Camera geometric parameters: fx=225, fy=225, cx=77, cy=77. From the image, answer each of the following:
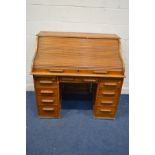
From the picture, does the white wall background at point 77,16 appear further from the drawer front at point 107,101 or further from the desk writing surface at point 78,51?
the drawer front at point 107,101

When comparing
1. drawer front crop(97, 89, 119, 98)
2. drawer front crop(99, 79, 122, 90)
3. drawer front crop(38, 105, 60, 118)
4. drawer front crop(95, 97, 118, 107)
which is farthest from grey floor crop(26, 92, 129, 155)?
drawer front crop(99, 79, 122, 90)

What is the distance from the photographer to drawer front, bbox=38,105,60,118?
2686 millimetres

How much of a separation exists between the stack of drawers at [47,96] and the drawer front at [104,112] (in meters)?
0.47

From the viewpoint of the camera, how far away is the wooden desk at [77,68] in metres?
2.55

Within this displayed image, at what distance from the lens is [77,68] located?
2578 millimetres

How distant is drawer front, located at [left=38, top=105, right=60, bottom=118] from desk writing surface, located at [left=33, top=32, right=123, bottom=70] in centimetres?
50

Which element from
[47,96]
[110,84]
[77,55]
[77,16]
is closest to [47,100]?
[47,96]

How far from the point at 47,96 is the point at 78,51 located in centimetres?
65

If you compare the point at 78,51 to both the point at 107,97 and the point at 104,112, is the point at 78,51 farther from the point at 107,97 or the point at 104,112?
the point at 104,112

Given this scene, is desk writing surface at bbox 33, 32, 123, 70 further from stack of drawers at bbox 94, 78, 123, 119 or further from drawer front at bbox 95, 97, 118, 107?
drawer front at bbox 95, 97, 118, 107

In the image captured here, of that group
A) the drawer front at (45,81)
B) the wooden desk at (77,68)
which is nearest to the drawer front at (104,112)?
the wooden desk at (77,68)
